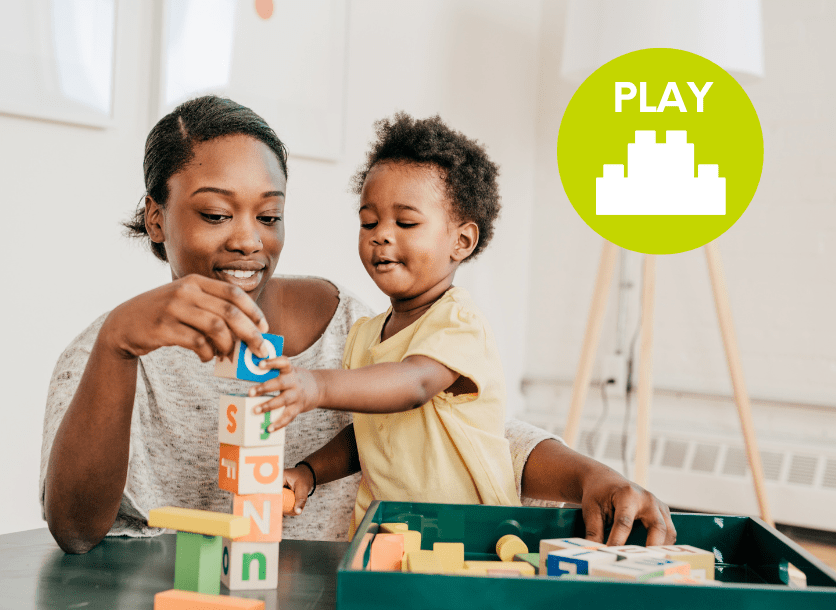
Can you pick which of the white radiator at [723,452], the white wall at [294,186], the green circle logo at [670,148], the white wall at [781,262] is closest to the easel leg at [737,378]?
the green circle logo at [670,148]

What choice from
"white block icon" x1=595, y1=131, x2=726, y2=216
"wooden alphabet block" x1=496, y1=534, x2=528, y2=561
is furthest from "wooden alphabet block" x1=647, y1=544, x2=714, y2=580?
"white block icon" x1=595, y1=131, x2=726, y2=216

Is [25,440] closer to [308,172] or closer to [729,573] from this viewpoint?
[308,172]

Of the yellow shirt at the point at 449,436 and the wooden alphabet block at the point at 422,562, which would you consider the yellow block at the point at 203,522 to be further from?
the yellow shirt at the point at 449,436

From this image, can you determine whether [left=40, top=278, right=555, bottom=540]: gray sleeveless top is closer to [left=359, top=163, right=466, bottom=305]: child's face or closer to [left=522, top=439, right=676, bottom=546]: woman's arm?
[left=522, top=439, right=676, bottom=546]: woman's arm

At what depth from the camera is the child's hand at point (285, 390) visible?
0.60 metres

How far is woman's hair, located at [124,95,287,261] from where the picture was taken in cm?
100

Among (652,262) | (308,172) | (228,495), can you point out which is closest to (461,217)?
(228,495)

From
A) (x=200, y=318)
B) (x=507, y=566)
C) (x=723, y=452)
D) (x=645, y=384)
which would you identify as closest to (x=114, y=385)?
Result: (x=200, y=318)

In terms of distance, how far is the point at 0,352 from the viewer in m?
1.64

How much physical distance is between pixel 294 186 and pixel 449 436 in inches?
59.6

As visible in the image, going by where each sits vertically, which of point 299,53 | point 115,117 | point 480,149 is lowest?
point 480,149

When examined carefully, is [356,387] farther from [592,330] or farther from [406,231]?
[592,330]

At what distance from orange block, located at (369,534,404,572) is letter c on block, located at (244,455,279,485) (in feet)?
0.31

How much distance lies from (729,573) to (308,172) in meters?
1.87
